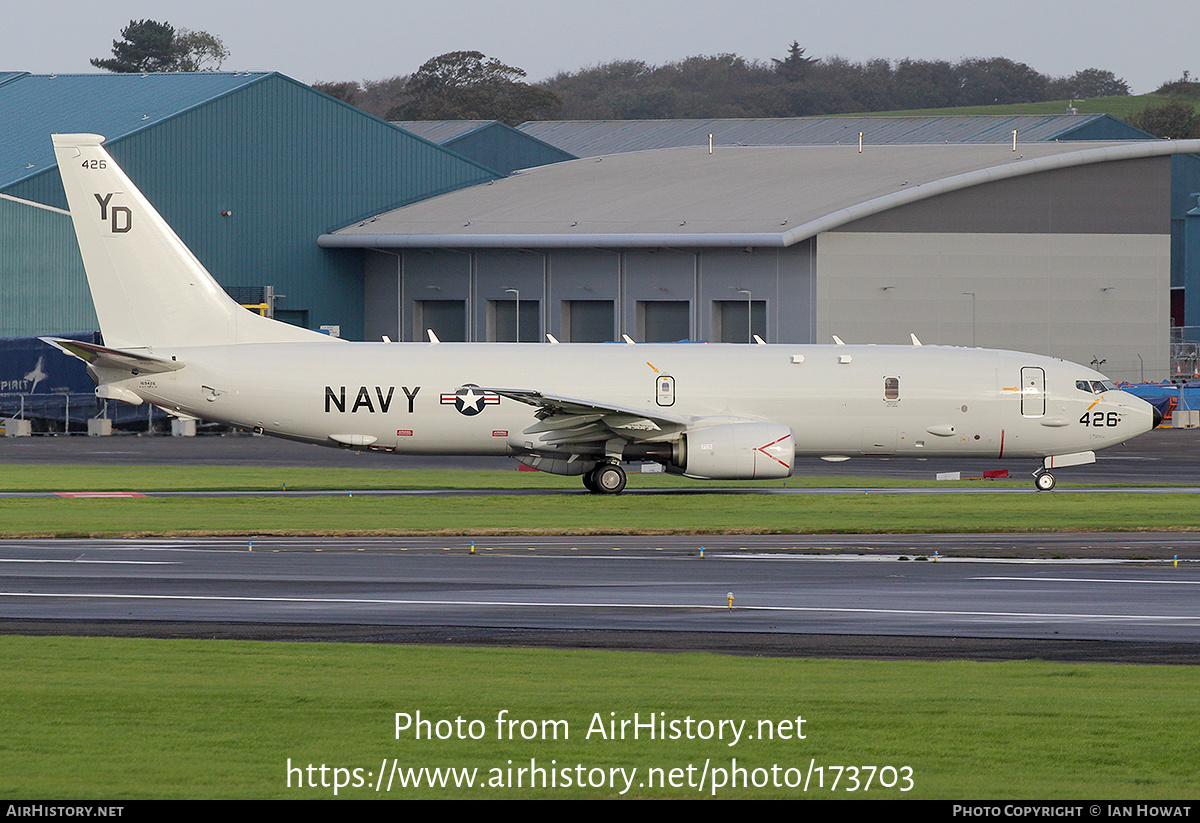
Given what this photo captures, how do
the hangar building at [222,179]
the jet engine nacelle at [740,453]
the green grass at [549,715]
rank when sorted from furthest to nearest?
the hangar building at [222,179] < the jet engine nacelle at [740,453] < the green grass at [549,715]

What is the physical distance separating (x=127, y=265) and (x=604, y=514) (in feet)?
47.3

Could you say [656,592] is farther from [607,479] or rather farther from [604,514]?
[607,479]

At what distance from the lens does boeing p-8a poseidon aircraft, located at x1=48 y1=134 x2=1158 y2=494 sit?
1508 inches

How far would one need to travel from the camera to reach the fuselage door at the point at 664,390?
3888cm

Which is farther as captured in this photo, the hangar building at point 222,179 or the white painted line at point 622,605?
the hangar building at point 222,179

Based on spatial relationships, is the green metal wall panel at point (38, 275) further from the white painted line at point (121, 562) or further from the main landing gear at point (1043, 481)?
the white painted line at point (121, 562)

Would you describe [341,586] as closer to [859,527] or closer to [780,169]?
[859,527]

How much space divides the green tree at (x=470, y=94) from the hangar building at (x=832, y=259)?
82.2 meters

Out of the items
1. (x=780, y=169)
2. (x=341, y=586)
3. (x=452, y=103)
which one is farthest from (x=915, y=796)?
(x=452, y=103)

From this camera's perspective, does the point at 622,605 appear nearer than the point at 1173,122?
Yes

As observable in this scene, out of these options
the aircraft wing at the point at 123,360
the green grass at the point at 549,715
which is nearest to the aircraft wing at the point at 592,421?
the aircraft wing at the point at 123,360

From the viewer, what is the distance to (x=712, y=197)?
77125 millimetres

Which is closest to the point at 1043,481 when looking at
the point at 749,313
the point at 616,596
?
the point at 616,596

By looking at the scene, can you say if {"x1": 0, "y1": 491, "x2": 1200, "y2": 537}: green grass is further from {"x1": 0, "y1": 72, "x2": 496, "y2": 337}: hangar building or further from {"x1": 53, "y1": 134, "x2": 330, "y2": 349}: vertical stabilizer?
{"x1": 0, "y1": 72, "x2": 496, "y2": 337}: hangar building
